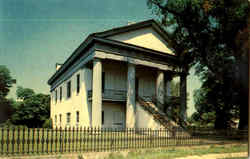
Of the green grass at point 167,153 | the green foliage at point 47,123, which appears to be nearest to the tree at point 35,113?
the green foliage at point 47,123

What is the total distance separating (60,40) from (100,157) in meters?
5.21

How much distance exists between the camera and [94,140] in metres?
8.92

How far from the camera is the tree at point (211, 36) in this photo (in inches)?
517

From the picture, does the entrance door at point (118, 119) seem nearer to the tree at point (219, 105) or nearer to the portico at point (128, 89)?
the portico at point (128, 89)

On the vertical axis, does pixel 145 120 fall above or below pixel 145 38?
below

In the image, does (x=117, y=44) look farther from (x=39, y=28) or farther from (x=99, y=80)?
(x=39, y=28)

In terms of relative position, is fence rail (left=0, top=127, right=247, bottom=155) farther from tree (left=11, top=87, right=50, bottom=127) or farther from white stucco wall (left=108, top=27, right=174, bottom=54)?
tree (left=11, top=87, right=50, bottom=127)

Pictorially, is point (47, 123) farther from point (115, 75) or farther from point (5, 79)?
point (5, 79)

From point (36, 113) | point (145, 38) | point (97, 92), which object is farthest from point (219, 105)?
point (36, 113)

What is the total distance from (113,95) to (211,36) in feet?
28.7

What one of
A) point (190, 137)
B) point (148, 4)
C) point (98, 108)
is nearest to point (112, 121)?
point (98, 108)

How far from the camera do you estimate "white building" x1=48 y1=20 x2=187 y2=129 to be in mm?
16422

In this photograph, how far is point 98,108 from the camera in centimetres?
1598

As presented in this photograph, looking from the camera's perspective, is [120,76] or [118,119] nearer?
[118,119]
